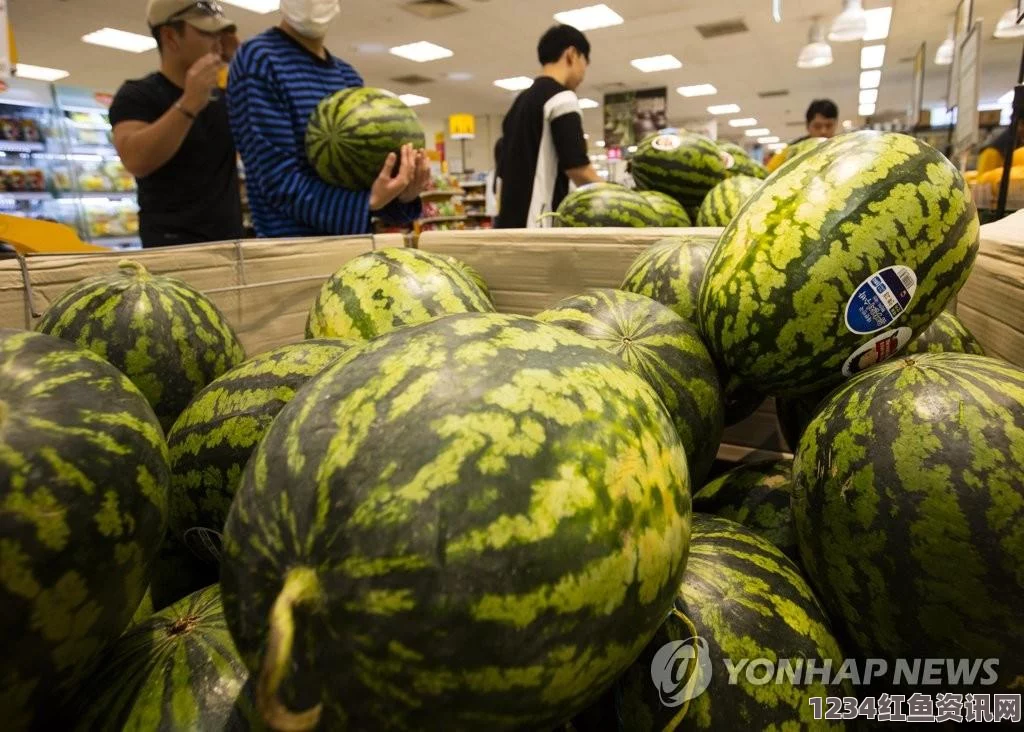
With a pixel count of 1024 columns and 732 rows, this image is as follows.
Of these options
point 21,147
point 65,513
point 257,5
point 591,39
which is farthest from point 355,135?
point 591,39

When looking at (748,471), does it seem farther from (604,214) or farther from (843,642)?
(604,214)

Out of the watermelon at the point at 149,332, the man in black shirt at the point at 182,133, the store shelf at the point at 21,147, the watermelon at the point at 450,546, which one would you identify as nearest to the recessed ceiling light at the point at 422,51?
the store shelf at the point at 21,147

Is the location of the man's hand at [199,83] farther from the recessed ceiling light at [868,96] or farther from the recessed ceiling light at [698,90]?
the recessed ceiling light at [868,96]

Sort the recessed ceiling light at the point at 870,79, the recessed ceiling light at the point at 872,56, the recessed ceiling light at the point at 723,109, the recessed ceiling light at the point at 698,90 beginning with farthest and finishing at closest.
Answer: the recessed ceiling light at the point at 723,109 → the recessed ceiling light at the point at 698,90 → the recessed ceiling light at the point at 870,79 → the recessed ceiling light at the point at 872,56

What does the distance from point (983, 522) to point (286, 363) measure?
955mm

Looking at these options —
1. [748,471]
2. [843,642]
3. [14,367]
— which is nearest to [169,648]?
[14,367]

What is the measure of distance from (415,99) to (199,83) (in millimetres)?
15797

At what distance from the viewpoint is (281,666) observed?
0.50m

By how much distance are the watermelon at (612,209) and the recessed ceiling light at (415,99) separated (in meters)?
15.3

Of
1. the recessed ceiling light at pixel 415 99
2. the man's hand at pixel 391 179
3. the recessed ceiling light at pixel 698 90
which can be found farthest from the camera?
the recessed ceiling light at pixel 698 90

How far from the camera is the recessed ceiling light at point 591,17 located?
10.2m

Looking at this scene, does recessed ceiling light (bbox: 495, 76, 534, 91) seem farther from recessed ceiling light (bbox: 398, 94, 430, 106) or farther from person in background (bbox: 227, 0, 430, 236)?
person in background (bbox: 227, 0, 430, 236)

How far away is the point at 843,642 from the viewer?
0.89 m

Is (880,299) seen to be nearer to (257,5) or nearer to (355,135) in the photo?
(355,135)
